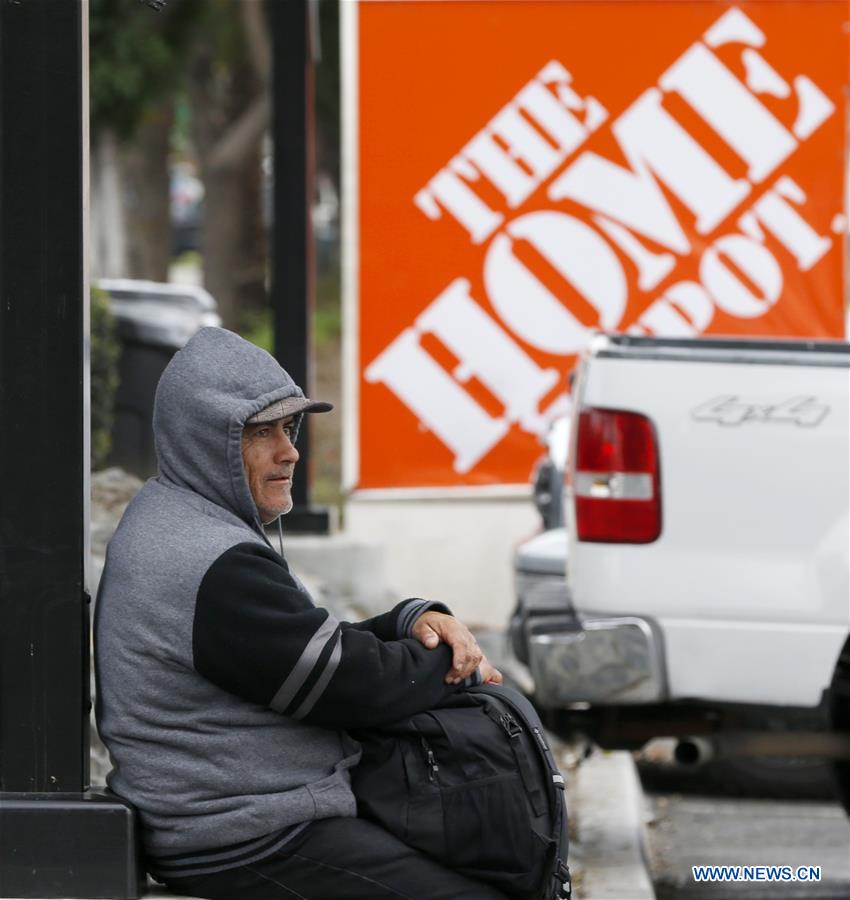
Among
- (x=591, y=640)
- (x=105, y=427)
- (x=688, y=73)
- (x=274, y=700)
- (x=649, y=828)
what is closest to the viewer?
(x=274, y=700)

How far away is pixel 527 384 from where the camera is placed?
9539mm

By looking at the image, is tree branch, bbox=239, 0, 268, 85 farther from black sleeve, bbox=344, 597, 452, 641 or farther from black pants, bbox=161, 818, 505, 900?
black pants, bbox=161, 818, 505, 900

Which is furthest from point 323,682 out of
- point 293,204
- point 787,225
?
point 787,225

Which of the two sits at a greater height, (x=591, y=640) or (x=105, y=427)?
(x=105, y=427)

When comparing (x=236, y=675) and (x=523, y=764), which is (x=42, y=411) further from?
(x=523, y=764)

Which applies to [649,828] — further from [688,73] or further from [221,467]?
[688,73]

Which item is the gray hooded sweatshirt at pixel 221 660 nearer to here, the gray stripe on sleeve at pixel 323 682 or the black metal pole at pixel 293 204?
the gray stripe on sleeve at pixel 323 682

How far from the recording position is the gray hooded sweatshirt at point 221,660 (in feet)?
Result: 10.0

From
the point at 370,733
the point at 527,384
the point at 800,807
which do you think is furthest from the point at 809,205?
the point at 370,733

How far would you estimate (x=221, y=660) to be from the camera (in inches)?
120

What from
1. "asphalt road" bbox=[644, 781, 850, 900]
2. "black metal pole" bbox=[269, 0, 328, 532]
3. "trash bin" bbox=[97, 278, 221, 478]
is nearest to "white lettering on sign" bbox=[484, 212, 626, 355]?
"black metal pole" bbox=[269, 0, 328, 532]

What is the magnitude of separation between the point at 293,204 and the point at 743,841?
434 cm

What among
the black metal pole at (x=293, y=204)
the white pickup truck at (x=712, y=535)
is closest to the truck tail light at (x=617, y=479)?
the white pickup truck at (x=712, y=535)

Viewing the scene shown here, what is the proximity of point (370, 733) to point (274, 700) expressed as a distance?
0.26 meters
